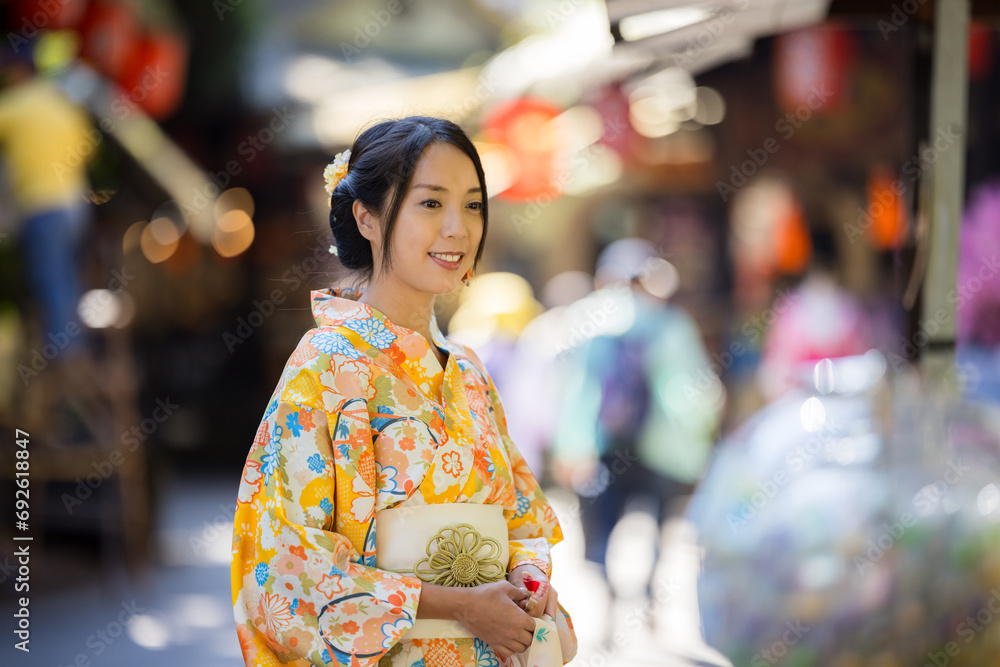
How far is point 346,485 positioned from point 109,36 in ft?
16.1

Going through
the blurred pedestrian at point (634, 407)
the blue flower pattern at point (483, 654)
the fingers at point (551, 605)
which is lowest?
the blurred pedestrian at point (634, 407)

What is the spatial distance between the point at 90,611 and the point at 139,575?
626 mm

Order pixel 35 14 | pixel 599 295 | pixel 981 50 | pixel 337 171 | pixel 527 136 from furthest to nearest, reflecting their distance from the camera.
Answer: pixel 527 136, pixel 981 50, pixel 599 295, pixel 35 14, pixel 337 171

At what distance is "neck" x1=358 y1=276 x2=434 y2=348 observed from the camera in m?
1.82

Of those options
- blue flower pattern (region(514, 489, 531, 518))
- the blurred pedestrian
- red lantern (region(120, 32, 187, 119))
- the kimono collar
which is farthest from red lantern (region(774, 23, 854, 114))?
the kimono collar

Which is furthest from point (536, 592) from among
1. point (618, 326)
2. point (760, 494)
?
point (618, 326)

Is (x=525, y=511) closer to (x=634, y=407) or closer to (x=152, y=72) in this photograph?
(x=634, y=407)

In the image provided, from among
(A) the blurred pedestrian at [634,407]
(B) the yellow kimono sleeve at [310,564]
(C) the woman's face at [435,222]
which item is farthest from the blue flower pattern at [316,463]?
(A) the blurred pedestrian at [634,407]

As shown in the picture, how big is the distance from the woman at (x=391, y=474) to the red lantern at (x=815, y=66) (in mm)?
6154

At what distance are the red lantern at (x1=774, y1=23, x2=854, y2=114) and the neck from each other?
20.2 ft

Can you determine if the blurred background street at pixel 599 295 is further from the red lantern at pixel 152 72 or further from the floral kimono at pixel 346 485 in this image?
the floral kimono at pixel 346 485

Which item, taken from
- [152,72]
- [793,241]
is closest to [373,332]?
[152,72]

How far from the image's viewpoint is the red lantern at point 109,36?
5.39 meters

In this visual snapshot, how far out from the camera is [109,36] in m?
5.43
